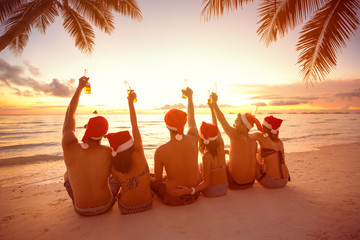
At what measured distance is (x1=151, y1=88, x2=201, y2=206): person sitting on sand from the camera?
3.43 m

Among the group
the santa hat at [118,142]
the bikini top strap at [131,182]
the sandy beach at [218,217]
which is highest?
the santa hat at [118,142]

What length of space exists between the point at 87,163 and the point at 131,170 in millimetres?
678

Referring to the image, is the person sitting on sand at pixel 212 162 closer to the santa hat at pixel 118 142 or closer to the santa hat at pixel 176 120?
the santa hat at pixel 176 120

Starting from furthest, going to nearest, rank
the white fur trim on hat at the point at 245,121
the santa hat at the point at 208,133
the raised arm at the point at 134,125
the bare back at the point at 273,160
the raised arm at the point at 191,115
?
the bare back at the point at 273,160
the white fur trim on hat at the point at 245,121
the raised arm at the point at 191,115
the santa hat at the point at 208,133
the raised arm at the point at 134,125

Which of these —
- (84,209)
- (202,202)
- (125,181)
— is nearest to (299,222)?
(202,202)

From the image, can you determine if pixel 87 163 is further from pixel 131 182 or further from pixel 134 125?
pixel 134 125

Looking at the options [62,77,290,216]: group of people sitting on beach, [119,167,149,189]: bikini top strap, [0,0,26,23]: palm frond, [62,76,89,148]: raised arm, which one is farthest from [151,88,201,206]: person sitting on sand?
[0,0,26,23]: palm frond

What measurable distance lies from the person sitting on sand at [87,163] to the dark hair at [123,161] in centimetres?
15

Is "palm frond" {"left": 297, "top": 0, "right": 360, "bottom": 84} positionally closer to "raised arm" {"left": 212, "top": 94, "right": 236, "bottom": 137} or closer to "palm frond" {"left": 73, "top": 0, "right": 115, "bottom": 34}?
"raised arm" {"left": 212, "top": 94, "right": 236, "bottom": 137}

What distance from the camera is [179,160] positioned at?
11.3 feet

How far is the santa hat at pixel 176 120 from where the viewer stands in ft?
11.1

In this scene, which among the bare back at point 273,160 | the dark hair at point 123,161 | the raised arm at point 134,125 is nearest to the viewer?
the dark hair at point 123,161

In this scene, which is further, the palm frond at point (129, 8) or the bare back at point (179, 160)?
the palm frond at point (129, 8)

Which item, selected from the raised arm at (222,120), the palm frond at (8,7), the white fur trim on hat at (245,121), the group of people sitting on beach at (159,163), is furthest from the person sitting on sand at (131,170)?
the palm frond at (8,7)
